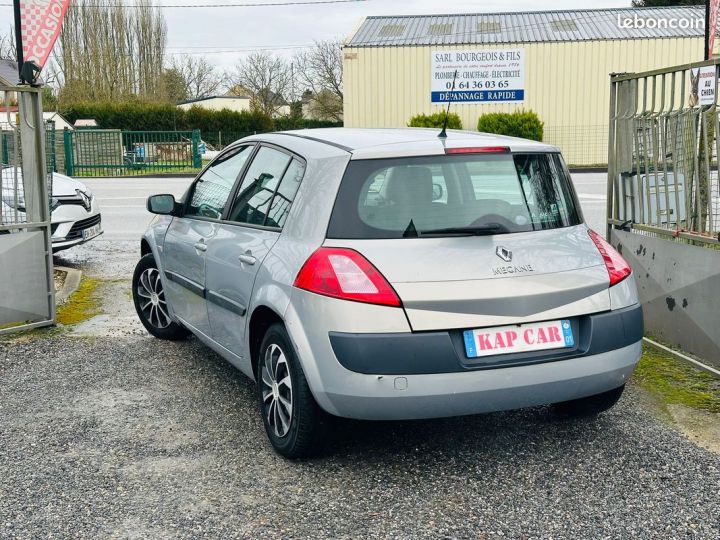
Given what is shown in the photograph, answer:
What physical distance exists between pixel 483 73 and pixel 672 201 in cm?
3076

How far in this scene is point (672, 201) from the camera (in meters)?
5.57

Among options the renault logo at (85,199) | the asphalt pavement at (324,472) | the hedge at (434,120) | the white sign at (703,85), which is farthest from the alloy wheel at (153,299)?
the hedge at (434,120)

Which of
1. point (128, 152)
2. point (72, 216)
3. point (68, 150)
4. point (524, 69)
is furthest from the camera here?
point (524, 69)

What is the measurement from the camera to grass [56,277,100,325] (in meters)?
7.00

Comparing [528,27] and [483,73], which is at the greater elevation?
[528,27]

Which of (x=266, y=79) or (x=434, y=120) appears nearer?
(x=434, y=120)

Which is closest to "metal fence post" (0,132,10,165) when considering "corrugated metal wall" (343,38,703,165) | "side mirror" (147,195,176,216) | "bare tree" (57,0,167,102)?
"side mirror" (147,195,176,216)

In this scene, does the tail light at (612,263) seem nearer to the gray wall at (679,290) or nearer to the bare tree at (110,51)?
the gray wall at (679,290)

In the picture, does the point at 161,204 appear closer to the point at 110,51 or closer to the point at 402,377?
the point at 402,377

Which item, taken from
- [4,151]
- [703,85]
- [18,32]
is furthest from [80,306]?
[703,85]

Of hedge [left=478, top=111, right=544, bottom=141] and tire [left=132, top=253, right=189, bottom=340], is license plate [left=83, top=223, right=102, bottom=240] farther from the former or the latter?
hedge [left=478, top=111, right=544, bottom=141]

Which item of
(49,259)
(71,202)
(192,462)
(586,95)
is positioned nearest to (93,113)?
(586,95)

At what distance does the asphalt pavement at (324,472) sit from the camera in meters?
3.29

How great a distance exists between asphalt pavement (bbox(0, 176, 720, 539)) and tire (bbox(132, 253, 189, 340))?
86 centimetres
